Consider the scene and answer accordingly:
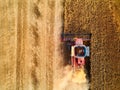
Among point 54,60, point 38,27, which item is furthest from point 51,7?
point 54,60

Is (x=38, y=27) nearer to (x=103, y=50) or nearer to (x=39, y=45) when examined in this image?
(x=39, y=45)

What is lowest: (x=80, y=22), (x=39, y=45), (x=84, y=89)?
(x=84, y=89)

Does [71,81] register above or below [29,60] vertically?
below

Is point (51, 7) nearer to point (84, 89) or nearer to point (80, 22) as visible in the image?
point (80, 22)

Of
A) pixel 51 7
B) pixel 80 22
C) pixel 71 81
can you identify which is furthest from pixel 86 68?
pixel 51 7

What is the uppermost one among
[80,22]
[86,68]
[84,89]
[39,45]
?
[80,22]

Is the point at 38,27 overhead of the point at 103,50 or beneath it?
overhead
